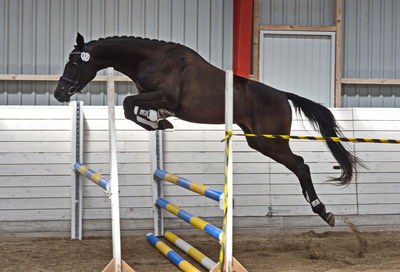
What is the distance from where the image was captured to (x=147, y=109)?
4160mm

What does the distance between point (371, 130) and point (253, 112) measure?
2.11 m

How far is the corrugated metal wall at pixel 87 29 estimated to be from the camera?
8125 mm

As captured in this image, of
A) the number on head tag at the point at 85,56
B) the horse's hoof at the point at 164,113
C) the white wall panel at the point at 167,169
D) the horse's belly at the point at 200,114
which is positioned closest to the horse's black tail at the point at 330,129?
the horse's belly at the point at 200,114

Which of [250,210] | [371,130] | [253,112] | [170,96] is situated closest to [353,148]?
[371,130]

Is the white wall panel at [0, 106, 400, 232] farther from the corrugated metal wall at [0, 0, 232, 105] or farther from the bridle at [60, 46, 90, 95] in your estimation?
the corrugated metal wall at [0, 0, 232, 105]

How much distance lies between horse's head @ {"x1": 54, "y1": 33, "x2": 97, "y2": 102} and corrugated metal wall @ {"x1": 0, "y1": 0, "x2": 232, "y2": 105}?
397 centimetres

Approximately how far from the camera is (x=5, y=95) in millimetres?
8094

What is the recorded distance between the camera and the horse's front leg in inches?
162

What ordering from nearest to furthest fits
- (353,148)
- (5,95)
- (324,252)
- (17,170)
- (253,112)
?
(253,112) < (324,252) < (17,170) < (353,148) < (5,95)

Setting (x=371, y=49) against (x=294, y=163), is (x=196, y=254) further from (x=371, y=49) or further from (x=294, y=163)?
(x=371, y=49)

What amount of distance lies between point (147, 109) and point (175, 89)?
0.89 feet

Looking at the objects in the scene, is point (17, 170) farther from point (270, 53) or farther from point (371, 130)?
point (270, 53)

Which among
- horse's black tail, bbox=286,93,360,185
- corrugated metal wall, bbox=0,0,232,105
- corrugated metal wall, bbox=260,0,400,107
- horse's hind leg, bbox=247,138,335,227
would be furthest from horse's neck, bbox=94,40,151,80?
corrugated metal wall, bbox=260,0,400,107

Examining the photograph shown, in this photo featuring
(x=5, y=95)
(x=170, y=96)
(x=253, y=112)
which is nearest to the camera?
(x=170, y=96)
